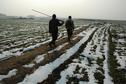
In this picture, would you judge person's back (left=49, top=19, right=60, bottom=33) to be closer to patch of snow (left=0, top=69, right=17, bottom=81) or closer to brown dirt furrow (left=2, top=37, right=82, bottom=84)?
brown dirt furrow (left=2, top=37, right=82, bottom=84)

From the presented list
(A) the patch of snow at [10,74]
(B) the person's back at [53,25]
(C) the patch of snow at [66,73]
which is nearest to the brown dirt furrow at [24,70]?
(A) the patch of snow at [10,74]

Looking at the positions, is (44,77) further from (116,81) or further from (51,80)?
(116,81)

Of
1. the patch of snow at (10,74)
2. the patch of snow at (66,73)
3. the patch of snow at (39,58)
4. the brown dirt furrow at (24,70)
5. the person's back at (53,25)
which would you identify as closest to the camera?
the brown dirt furrow at (24,70)

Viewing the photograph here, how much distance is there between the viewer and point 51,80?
837 centimetres

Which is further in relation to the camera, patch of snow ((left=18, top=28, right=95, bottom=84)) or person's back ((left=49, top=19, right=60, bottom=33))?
person's back ((left=49, top=19, right=60, bottom=33))

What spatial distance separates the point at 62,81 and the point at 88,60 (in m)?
4.35

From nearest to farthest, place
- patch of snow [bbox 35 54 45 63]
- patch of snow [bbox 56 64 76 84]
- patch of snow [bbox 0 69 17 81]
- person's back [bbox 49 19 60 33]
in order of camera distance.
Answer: patch of snow [bbox 56 64 76 84], patch of snow [bbox 0 69 17 81], patch of snow [bbox 35 54 45 63], person's back [bbox 49 19 60 33]

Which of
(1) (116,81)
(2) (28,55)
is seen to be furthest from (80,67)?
(2) (28,55)

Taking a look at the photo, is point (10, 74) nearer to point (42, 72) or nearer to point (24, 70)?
point (24, 70)

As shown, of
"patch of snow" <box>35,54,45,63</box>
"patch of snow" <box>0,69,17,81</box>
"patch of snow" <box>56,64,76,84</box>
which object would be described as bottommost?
"patch of snow" <box>35,54,45,63</box>

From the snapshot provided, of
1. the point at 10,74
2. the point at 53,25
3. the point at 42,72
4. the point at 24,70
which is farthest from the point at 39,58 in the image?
the point at 53,25

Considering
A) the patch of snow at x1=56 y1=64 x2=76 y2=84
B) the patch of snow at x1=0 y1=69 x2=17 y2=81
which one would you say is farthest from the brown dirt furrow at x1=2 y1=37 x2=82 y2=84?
the patch of snow at x1=56 y1=64 x2=76 y2=84

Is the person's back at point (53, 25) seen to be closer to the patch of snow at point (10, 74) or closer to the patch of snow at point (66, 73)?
the patch of snow at point (66, 73)

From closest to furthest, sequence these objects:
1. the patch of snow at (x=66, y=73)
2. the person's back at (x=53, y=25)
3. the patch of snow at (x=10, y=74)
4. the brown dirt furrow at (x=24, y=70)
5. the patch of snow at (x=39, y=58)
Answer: the brown dirt furrow at (x=24, y=70) < the patch of snow at (x=66, y=73) < the patch of snow at (x=10, y=74) < the patch of snow at (x=39, y=58) < the person's back at (x=53, y=25)
